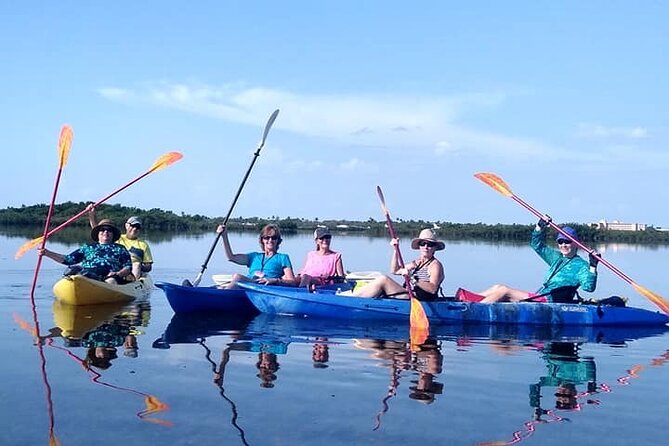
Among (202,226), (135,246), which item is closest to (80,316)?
(135,246)

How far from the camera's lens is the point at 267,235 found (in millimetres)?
10531

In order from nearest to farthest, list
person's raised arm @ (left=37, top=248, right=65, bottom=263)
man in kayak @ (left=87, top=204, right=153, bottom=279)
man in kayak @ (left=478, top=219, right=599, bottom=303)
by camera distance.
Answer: man in kayak @ (left=478, top=219, right=599, bottom=303), person's raised arm @ (left=37, top=248, right=65, bottom=263), man in kayak @ (left=87, top=204, right=153, bottom=279)

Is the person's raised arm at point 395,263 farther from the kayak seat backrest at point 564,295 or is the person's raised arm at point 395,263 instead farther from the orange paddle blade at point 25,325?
the orange paddle blade at point 25,325

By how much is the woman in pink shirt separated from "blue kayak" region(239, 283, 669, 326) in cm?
89

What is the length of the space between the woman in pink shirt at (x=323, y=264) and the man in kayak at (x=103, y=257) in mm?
2596

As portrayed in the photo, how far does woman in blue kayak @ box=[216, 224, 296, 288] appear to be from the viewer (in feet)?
34.3

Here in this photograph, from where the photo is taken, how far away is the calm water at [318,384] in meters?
4.70

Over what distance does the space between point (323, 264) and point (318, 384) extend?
512cm

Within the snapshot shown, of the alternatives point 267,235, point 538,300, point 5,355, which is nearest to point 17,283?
point 267,235

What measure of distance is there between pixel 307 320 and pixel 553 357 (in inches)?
128

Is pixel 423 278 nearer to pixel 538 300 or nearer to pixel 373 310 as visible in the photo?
pixel 373 310

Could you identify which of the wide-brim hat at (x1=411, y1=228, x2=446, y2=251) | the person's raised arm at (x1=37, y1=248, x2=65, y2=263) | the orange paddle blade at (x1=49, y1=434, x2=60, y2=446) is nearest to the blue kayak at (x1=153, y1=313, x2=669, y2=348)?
the wide-brim hat at (x1=411, y1=228, x2=446, y2=251)

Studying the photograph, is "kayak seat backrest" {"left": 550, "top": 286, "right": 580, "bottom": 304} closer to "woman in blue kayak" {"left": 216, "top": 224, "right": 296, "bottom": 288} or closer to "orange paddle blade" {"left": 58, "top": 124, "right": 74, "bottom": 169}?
"woman in blue kayak" {"left": 216, "top": 224, "right": 296, "bottom": 288}

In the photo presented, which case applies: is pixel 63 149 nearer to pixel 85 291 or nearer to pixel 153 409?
pixel 85 291
